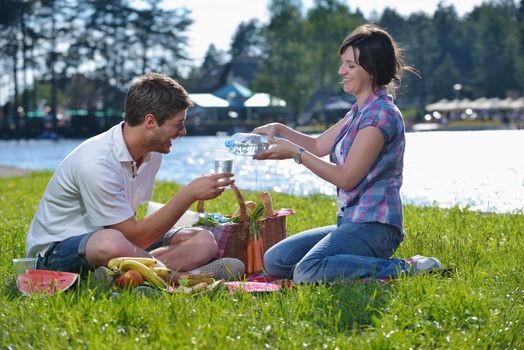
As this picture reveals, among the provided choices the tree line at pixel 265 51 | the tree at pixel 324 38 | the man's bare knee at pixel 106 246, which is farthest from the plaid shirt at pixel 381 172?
the tree at pixel 324 38

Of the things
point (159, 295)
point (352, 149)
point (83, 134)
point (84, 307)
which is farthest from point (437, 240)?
point (83, 134)

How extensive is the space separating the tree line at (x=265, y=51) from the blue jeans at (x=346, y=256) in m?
51.3

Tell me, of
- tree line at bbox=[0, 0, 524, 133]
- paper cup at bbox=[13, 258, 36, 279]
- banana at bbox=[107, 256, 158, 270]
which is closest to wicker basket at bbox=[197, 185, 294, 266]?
banana at bbox=[107, 256, 158, 270]

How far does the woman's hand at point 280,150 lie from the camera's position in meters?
4.63

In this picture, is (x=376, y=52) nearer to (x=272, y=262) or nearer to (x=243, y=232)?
(x=272, y=262)

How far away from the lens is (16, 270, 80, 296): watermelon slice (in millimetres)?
4230

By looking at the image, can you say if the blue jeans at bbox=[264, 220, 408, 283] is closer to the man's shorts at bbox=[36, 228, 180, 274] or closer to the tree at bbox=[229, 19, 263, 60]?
the man's shorts at bbox=[36, 228, 180, 274]

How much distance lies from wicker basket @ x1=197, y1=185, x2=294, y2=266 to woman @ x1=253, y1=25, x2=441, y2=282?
0.57 m

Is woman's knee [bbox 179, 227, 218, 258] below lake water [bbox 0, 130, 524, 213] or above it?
above

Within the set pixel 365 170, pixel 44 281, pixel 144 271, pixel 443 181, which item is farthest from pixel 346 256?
pixel 443 181

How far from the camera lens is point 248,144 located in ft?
16.0

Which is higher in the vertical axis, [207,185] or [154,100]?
[154,100]

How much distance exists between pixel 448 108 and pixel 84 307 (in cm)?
6765

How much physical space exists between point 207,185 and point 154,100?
0.53 m
